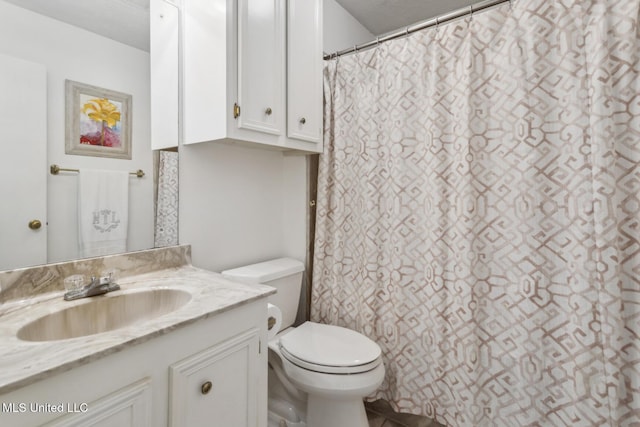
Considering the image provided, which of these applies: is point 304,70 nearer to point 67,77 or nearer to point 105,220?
point 67,77

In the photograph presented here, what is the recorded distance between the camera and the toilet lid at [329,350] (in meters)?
1.28

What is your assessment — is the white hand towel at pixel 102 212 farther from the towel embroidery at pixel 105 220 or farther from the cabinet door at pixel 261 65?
the cabinet door at pixel 261 65

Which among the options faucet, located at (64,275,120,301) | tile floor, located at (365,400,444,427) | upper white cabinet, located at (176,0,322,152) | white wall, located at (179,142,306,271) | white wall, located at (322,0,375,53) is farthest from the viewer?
white wall, located at (322,0,375,53)

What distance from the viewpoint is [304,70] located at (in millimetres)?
1543

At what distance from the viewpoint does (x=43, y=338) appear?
841mm

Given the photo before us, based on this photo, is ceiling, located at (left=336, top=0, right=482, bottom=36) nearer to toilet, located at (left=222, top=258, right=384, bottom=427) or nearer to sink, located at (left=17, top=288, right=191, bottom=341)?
toilet, located at (left=222, top=258, right=384, bottom=427)

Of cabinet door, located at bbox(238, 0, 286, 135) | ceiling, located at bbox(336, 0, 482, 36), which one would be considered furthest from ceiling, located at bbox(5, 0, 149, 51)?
ceiling, located at bbox(336, 0, 482, 36)

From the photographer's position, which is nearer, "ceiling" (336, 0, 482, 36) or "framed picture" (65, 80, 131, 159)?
"framed picture" (65, 80, 131, 159)

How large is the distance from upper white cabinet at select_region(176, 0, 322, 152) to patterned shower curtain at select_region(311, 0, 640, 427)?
307mm

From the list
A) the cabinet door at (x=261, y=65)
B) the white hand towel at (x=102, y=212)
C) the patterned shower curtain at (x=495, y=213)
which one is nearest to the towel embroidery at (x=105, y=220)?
the white hand towel at (x=102, y=212)

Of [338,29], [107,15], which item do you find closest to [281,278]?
[107,15]

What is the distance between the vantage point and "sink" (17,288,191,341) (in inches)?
33.7

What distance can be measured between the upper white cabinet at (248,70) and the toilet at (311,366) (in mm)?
663

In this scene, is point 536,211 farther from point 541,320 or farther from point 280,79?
point 280,79
